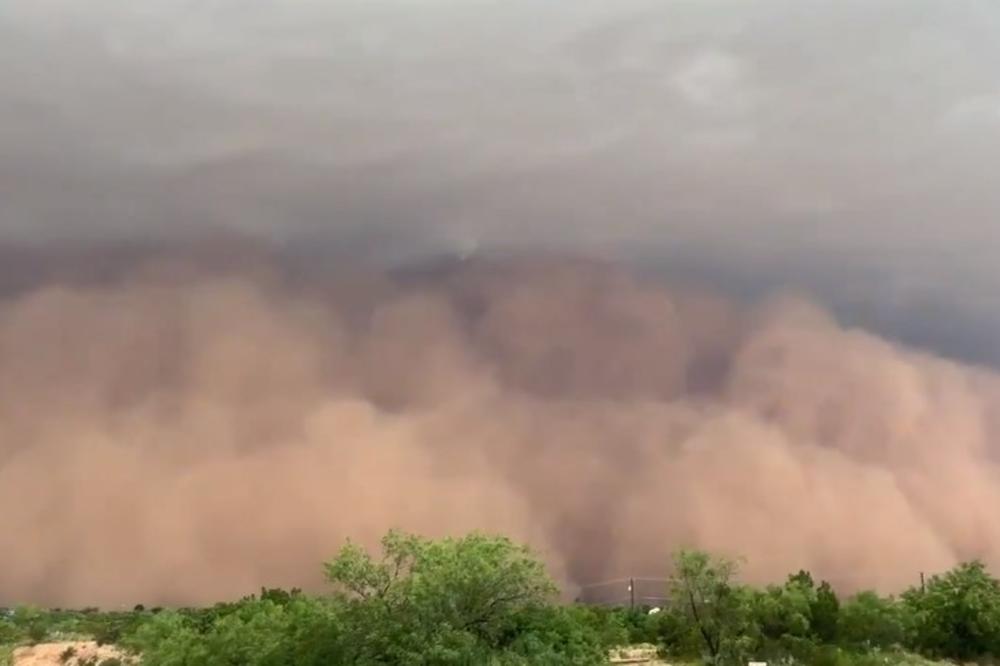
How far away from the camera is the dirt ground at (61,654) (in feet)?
350

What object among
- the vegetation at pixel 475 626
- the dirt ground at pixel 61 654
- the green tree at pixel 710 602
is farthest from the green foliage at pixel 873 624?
the dirt ground at pixel 61 654

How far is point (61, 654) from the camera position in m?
114

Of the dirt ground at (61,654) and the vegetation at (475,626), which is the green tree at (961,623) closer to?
the vegetation at (475,626)

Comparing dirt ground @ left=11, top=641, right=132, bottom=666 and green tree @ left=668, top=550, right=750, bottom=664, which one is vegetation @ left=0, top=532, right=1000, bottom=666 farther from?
dirt ground @ left=11, top=641, right=132, bottom=666

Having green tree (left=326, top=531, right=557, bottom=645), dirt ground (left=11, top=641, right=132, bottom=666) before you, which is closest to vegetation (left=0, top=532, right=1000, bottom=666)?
green tree (left=326, top=531, right=557, bottom=645)

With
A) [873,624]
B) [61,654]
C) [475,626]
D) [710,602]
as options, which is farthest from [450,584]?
[61,654]

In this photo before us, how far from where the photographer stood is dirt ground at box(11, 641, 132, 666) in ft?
350

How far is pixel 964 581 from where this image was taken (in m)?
98.2

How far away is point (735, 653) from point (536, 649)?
29340 millimetres

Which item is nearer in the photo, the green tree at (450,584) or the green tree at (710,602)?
the green tree at (450,584)

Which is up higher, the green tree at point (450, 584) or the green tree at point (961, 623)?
the green tree at point (450, 584)

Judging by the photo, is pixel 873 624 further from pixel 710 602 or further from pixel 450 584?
pixel 450 584

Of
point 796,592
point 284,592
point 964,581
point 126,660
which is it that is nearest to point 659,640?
point 796,592

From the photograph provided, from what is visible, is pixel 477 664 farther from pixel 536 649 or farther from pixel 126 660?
pixel 126 660
